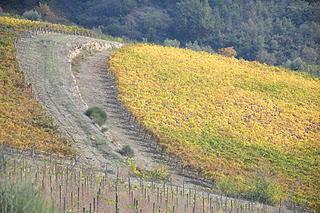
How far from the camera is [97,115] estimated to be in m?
35.7

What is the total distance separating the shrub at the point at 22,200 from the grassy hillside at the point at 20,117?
12.7 meters

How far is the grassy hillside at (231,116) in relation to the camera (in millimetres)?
32156

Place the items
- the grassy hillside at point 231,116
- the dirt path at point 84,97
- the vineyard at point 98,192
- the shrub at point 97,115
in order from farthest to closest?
1. the shrub at point 97,115
2. the grassy hillside at point 231,116
3. the dirt path at point 84,97
4. the vineyard at point 98,192

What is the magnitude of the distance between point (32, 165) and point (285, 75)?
37833mm

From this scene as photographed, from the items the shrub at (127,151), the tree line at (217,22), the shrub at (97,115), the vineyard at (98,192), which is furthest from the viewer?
the tree line at (217,22)

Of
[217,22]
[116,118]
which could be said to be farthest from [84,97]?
[217,22]

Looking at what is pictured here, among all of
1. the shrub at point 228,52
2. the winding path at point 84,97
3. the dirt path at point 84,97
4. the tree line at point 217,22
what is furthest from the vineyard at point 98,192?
the tree line at point 217,22

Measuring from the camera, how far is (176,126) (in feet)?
125

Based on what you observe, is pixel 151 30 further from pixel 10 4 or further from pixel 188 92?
pixel 188 92

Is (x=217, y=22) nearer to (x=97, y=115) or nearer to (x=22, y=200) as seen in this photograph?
(x=97, y=115)

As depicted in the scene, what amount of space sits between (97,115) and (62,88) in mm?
4910

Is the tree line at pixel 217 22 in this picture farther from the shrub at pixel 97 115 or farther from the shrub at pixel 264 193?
the shrub at pixel 264 193

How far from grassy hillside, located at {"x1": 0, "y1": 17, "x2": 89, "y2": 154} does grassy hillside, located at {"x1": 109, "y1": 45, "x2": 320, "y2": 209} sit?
242 inches

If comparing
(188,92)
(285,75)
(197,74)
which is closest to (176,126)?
(188,92)
